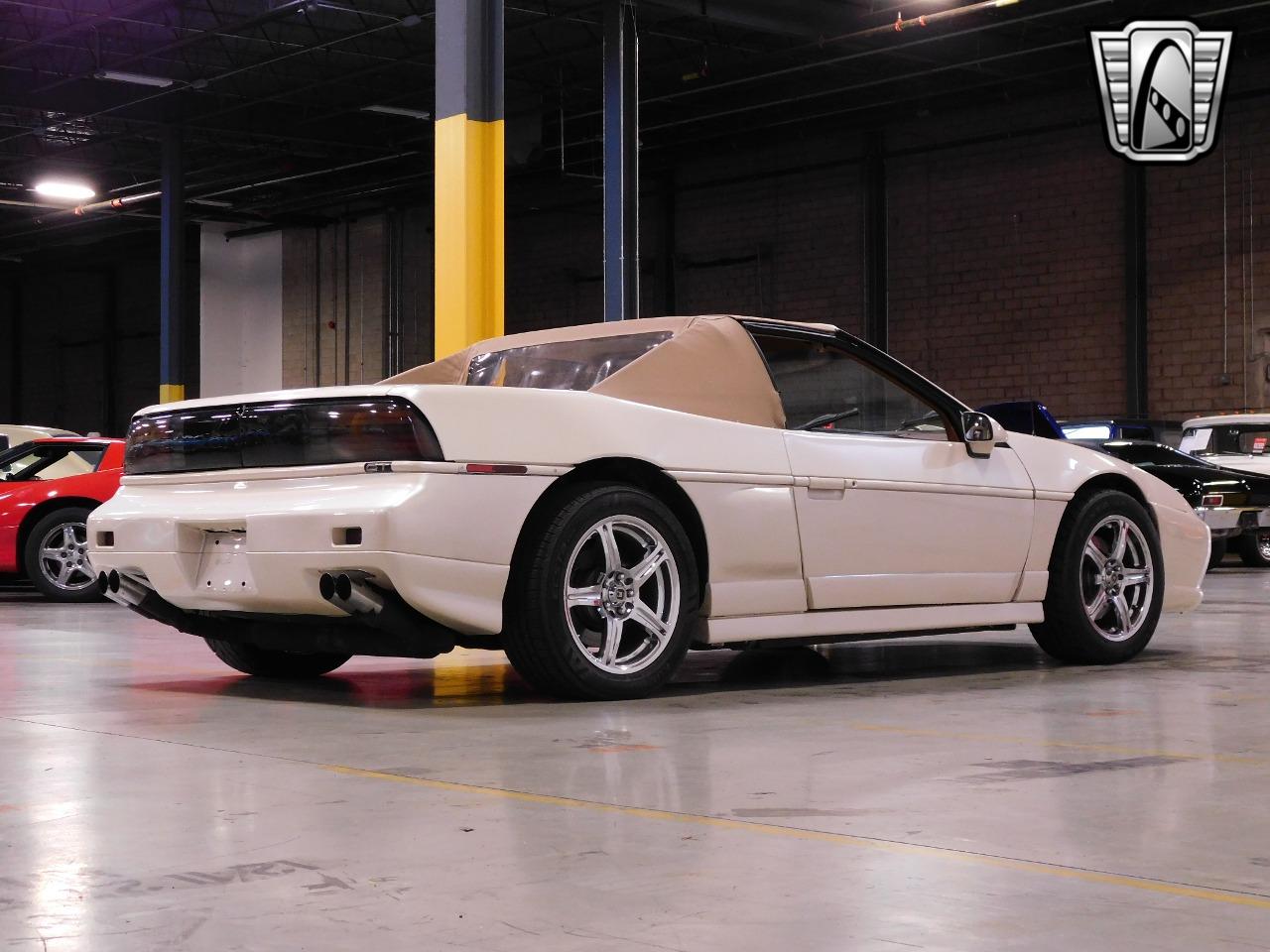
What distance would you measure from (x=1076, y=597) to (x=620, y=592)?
2.34 metres

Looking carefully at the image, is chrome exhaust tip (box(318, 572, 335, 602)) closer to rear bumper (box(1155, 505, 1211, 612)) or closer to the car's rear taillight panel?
the car's rear taillight panel

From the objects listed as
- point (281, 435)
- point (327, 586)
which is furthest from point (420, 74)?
point (327, 586)

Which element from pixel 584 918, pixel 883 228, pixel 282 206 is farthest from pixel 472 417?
pixel 282 206

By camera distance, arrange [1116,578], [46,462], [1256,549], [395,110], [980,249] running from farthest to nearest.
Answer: [395,110] → [980,249] → [1256,549] → [46,462] → [1116,578]

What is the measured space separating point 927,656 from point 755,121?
64.6 ft

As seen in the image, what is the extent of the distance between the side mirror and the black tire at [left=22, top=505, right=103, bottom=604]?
7782mm

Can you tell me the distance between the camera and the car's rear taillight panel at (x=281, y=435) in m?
5.13

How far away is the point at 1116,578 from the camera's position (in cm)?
708

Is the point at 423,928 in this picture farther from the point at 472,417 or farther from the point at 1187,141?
the point at 1187,141

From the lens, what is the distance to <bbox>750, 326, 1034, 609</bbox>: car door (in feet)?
19.6

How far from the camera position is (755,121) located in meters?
26.0

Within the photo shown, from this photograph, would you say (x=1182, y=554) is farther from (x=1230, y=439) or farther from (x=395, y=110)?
(x=395, y=110)
